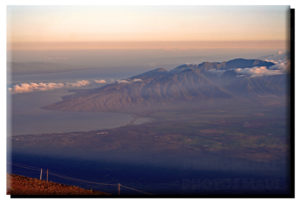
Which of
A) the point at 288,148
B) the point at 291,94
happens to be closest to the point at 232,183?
the point at 288,148

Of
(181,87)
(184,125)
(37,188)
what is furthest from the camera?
(184,125)

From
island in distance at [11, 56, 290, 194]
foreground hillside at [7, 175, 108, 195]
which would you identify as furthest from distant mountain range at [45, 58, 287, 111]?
foreground hillside at [7, 175, 108, 195]

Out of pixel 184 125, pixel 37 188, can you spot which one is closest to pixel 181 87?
pixel 184 125

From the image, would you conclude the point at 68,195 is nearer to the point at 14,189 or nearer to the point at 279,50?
the point at 14,189

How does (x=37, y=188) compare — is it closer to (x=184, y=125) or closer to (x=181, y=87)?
(x=181, y=87)

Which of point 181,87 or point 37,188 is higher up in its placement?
point 181,87

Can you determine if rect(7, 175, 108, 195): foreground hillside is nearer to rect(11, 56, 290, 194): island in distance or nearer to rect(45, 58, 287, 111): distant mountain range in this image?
rect(11, 56, 290, 194): island in distance

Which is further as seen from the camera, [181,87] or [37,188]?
[181,87]

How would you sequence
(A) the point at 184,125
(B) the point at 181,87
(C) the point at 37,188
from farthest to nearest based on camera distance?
(A) the point at 184,125, (B) the point at 181,87, (C) the point at 37,188

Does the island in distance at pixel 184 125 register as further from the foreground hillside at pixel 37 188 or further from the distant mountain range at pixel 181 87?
the foreground hillside at pixel 37 188
